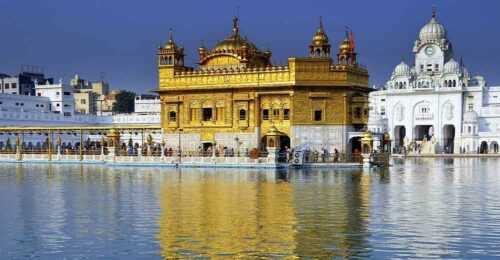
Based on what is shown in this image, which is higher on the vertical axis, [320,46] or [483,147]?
[320,46]

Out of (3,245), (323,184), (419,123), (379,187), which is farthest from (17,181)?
(419,123)

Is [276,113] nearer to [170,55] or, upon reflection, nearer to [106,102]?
[170,55]

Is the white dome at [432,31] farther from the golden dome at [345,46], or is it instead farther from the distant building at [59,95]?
the golden dome at [345,46]

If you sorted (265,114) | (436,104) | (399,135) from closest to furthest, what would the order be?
1. (265,114)
2. (436,104)
3. (399,135)

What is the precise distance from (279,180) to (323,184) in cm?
Result: 297

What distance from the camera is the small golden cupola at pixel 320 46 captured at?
43969mm

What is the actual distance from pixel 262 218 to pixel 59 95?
70561 mm

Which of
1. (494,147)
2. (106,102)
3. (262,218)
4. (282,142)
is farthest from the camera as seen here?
(106,102)

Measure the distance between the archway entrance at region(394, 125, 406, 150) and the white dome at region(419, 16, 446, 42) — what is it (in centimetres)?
1257

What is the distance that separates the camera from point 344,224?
16031 millimetres

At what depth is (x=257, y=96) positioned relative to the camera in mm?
42906

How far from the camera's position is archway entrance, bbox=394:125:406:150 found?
297 feet

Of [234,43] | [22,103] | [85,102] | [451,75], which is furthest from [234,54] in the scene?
[85,102]

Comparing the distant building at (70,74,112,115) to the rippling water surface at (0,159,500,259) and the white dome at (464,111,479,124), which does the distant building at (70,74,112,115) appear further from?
the rippling water surface at (0,159,500,259)
